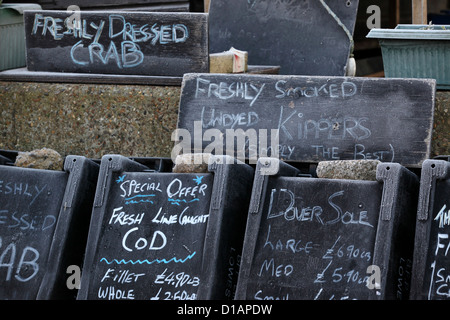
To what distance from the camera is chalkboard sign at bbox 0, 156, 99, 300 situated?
3.99m

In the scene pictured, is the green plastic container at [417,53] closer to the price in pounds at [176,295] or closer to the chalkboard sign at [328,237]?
the chalkboard sign at [328,237]

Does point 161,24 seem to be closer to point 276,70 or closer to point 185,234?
point 276,70

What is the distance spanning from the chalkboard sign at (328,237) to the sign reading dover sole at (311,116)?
61cm

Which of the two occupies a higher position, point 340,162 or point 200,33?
Answer: point 200,33

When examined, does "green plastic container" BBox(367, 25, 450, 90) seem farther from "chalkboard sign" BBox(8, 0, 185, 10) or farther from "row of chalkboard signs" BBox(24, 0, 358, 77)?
"chalkboard sign" BBox(8, 0, 185, 10)

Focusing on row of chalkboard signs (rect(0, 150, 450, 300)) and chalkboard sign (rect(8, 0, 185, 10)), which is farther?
chalkboard sign (rect(8, 0, 185, 10))

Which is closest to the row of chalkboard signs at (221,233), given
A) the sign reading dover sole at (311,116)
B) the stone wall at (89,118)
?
the sign reading dover sole at (311,116)

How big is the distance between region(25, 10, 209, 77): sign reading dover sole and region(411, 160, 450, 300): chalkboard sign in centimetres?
194

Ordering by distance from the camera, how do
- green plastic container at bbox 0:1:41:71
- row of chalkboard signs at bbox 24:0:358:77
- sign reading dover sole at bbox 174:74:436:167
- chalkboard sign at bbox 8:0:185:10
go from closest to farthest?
1. sign reading dover sole at bbox 174:74:436:167
2. row of chalkboard signs at bbox 24:0:358:77
3. green plastic container at bbox 0:1:41:71
4. chalkboard sign at bbox 8:0:185:10

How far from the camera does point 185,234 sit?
3.88 meters

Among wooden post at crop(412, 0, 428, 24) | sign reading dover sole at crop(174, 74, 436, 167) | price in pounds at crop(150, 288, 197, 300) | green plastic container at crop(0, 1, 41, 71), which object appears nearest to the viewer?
price in pounds at crop(150, 288, 197, 300)

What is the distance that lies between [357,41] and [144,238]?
562cm

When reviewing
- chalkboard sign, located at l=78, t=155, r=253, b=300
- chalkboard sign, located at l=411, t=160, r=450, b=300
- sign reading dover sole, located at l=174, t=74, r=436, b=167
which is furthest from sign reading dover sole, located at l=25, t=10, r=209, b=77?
chalkboard sign, located at l=411, t=160, r=450, b=300

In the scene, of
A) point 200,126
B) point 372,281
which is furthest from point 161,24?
point 372,281
